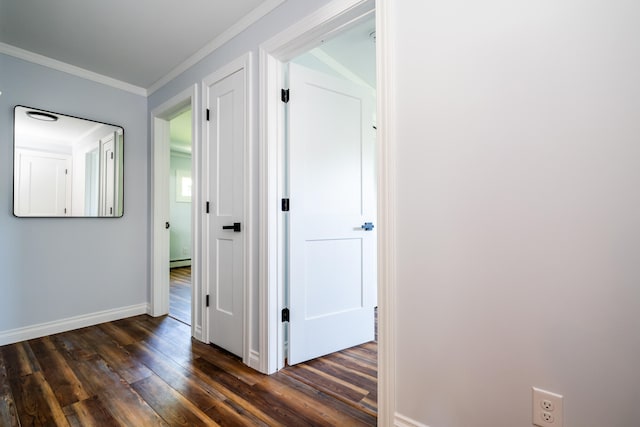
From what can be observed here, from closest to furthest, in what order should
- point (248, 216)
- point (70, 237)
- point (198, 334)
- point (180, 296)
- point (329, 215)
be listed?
point (248, 216)
point (329, 215)
point (198, 334)
point (70, 237)
point (180, 296)

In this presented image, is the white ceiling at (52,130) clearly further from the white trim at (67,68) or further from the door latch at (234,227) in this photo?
the door latch at (234,227)

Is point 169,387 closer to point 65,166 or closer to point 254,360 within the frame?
point 254,360

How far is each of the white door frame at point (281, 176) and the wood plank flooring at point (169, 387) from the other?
239 millimetres

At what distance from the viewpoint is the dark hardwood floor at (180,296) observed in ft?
10.2

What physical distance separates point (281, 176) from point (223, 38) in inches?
46.9

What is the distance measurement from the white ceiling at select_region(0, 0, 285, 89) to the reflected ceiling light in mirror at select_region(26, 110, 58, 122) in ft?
1.60

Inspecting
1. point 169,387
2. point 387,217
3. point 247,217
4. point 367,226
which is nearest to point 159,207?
point 247,217

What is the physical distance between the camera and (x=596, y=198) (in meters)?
0.90

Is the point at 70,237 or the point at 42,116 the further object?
the point at 70,237

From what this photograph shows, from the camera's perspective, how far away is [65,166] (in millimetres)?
2605

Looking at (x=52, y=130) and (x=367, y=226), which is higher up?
(x=52, y=130)

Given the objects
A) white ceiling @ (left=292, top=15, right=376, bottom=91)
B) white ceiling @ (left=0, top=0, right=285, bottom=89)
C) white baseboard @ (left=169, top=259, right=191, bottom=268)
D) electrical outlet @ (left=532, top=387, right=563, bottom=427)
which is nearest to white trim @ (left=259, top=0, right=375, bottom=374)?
white ceiling @ (left=0, top=0, right=285, bottom=89)

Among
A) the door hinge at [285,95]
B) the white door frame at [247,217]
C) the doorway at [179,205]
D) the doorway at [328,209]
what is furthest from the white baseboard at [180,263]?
the door hinge at [285,95]

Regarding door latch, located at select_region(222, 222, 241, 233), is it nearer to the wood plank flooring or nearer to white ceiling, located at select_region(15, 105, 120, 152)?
the wood plank flooring
